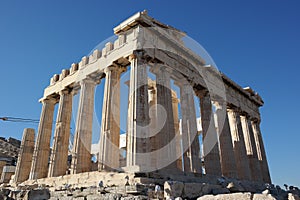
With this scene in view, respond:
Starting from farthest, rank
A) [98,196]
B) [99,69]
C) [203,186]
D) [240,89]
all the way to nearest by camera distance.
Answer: [240,89]
[99,69]
[203,186]
[98,196]

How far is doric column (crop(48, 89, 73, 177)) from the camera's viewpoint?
68.2 ft

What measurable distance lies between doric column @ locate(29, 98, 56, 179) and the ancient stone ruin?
83mm

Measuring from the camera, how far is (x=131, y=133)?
50.2 ft

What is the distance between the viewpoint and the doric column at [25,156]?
2320cm

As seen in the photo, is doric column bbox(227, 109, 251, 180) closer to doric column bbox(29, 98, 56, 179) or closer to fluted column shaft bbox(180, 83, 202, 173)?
fluted column shaft bbox(180, 83, 202, 173)

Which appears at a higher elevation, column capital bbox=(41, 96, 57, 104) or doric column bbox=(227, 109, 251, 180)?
column capital bbox=(41, 96, 57, 104)

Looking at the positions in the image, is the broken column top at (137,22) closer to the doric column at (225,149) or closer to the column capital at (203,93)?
the column capital at (203,93)

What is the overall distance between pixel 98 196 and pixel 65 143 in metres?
13.1

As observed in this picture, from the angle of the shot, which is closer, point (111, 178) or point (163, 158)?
point (111, 178)

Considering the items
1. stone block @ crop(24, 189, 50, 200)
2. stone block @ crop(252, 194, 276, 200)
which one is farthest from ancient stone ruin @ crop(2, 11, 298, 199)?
stone block @ crop(252, 194, 276, 200)

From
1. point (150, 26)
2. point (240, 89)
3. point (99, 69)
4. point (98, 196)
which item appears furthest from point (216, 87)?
point (98, 196)

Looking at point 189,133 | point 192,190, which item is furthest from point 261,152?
point 192,190

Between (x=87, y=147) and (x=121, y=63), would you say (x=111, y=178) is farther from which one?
(x=121, y=63)

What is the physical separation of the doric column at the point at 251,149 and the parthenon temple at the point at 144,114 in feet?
0.34
